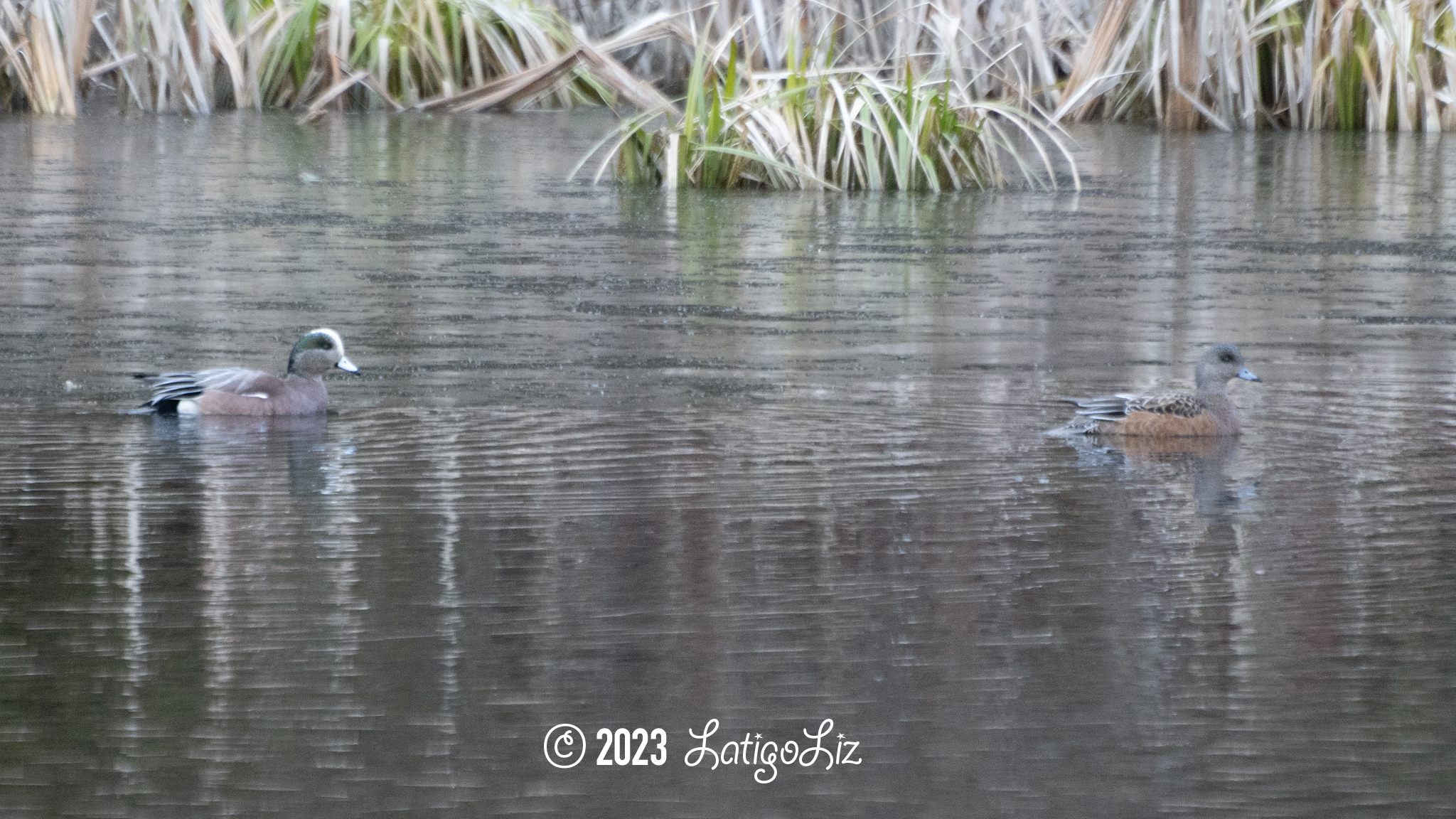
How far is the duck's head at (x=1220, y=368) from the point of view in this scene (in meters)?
6.41

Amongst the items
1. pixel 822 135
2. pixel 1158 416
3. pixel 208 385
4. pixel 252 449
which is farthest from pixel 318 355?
pixel 822 135

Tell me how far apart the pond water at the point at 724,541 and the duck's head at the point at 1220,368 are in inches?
6.4

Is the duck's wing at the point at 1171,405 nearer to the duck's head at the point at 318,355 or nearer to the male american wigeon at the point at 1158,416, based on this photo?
the male american wigeon at the point at 1158,416

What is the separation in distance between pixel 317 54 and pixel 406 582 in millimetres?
17251

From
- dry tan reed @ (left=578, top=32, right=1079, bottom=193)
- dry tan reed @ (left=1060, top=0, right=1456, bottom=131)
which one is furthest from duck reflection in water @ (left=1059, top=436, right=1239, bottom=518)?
dry tan reed @ (left=1060, top=0, right=1456, bottom=131)

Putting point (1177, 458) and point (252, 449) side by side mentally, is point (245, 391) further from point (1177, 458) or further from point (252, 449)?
point (1177, 458)

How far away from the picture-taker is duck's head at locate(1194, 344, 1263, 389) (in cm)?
641

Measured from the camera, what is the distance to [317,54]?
815 inches

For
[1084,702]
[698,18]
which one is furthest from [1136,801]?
[698,18]

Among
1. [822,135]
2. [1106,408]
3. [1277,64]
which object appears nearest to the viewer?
[1106,408]

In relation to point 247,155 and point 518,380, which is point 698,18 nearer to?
point 247,155

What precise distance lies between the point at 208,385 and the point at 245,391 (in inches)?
4.9

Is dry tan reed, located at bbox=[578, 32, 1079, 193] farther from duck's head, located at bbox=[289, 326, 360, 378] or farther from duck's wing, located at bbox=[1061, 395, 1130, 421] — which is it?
duck's wing, located at bbox=[1061, 395, 1130, 421]

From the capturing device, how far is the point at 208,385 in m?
6.43
